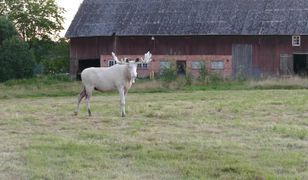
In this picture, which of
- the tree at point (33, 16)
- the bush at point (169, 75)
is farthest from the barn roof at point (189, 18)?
the tree at point (33, 16)

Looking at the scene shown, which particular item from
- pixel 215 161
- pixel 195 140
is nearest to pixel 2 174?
pixel 215 161

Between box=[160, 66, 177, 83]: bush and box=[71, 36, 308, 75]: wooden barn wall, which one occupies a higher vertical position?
box=[71, 36, 308, 75]: wooden barn wall

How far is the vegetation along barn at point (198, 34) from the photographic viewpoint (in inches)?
1873

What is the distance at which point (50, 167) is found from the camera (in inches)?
410

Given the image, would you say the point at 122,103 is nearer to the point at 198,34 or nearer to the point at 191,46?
the point at 198,34

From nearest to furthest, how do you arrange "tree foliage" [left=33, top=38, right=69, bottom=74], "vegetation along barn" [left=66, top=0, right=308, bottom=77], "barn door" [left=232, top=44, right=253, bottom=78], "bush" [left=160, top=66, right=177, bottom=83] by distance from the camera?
1. "bush" [left=160, top=66, right=177, bottom=83]
2. "vegetation along barn" [left=66, top=0, right=308, bottom=77]
3. "barn door" [left=232, top=44, right=253, bottom=78]
4. "tree foliage" [left=33, top=38, right=69, bottom=74]

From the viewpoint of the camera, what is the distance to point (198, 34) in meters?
48.5

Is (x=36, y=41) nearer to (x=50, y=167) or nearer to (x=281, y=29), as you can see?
(x=281, y=29)

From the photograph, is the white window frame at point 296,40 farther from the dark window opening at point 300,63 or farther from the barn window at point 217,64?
the barn window at point 217,64

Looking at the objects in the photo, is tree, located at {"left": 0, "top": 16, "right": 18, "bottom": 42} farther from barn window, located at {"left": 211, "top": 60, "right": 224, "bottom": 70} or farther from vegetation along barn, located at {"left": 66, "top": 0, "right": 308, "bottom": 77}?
barn window, located at {"left": 211, "top": 60, "right": 224, "bottom": 70}

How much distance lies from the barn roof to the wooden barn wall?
3.16ft

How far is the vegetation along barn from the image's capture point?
47.6 meters

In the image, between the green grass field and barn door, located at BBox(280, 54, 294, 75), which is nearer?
the green grass field

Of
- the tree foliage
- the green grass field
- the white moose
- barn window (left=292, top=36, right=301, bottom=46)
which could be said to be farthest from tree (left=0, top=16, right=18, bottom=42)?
the white moose
